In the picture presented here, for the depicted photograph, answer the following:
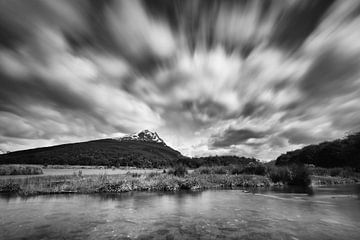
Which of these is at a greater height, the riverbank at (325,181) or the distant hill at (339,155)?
the distant hill at (339,155)

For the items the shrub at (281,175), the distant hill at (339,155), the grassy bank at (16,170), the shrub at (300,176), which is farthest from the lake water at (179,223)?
the distant hill at (339,155)

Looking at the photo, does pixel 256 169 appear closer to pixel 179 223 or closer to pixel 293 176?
pixel 293 176

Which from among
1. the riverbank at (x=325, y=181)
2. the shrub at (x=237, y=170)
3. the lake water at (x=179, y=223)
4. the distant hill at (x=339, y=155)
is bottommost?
the lake water at (x=179, y=223)

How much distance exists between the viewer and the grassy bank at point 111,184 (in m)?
23.3

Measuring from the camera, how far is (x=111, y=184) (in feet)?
84.0

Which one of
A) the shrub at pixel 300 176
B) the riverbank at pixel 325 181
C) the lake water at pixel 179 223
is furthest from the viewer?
the riverbank at pixel 325 181

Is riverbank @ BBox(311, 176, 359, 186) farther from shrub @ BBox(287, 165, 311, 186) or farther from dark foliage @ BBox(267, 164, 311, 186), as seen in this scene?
dark foliage @ BBox(267, 164, 311, 186)

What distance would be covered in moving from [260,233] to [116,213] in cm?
926

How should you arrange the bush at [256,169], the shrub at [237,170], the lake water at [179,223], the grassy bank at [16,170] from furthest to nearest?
the shrub at [237,170], the grassy bank at [16,170], the bush at [256,169], the lake water at [179,223]

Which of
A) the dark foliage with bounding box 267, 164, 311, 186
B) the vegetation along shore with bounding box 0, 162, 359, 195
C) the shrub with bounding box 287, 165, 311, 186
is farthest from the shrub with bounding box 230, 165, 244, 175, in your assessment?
the shrub with bounding box 287, 165, 311, 186

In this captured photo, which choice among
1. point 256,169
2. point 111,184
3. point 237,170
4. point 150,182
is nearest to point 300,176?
point 256,169

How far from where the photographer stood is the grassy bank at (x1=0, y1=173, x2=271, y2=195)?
76.4ft

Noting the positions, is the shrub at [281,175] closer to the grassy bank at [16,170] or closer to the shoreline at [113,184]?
the shoreline at [113,184]

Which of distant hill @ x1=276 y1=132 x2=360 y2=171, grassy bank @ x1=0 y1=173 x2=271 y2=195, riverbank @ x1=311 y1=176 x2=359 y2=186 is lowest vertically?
grassy bank @ x1=0 y1=173 x2=271 y2=195
